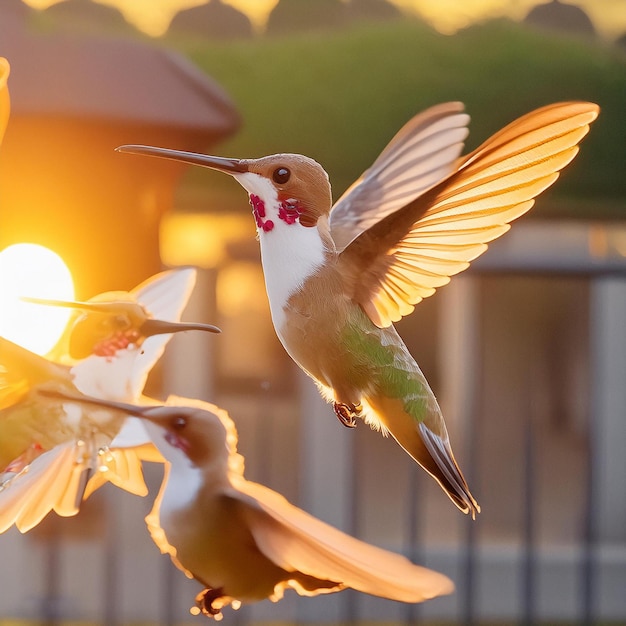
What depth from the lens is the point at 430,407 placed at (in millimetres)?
270

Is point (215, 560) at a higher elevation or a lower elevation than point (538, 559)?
higher

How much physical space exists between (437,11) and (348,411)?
0.37 metres

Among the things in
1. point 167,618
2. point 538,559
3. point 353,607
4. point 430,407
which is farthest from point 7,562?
point 430,407

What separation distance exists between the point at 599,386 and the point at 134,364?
2.49ft

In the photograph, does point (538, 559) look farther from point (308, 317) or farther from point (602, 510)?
point (308, 317)

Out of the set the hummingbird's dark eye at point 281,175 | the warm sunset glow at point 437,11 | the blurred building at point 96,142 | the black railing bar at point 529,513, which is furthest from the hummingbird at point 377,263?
the black railing bar at point 529,513

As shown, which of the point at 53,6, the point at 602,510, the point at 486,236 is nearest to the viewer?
the point at 486,236

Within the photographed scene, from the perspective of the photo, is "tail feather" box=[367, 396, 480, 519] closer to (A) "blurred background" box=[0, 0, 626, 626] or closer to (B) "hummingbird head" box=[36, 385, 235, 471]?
(B) "hummingbird head" box=[36, 385, 235, 471]

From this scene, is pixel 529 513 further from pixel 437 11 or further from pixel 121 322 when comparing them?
pixel 121 322

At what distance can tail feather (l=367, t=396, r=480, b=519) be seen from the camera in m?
0.26

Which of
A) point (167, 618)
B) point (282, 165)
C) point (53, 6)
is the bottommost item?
point (167, 618)

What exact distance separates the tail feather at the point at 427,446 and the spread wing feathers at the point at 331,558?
24mm

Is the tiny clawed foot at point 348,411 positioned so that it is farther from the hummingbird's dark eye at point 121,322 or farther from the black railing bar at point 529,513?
the black railing bar at point 529,513

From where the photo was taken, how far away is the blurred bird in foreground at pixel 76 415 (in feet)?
0.92
